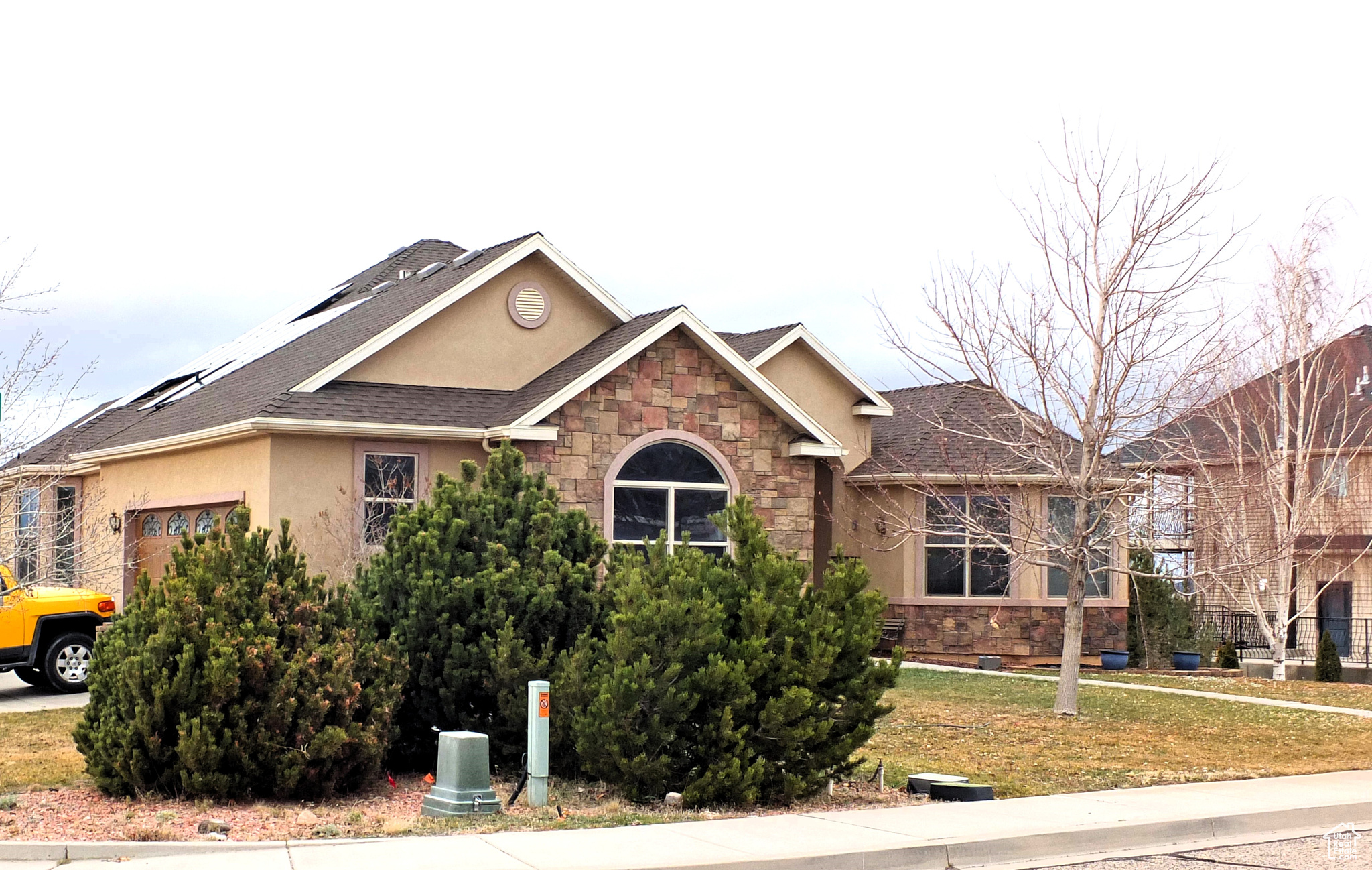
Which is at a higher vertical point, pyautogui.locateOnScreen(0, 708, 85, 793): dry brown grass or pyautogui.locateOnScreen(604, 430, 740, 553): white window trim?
pyautogui.locateOnScreen(604, 430, 740, 553): white window trim

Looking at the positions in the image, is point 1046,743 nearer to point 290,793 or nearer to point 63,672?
point 290,793

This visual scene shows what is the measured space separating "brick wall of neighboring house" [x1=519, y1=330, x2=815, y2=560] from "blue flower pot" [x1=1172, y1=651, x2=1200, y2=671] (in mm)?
8552

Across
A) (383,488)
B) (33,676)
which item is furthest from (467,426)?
(33,676)

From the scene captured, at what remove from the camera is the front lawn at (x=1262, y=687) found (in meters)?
19.8

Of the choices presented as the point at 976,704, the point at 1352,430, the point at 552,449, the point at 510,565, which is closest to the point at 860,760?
the point at 510,565

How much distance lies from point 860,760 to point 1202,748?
5.13 m

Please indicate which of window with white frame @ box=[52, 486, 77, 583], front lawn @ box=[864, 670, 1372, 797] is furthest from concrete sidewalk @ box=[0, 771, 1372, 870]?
window with white frame @ box=[52, 486, 77, 583]

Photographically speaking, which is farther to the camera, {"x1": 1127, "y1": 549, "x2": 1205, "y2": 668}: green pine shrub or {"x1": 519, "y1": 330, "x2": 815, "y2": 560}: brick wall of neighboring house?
{"x1": 1127, "y1": 549, "x2": 1205, "y2": 668}: green pine shrub

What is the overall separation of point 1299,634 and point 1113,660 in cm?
1222

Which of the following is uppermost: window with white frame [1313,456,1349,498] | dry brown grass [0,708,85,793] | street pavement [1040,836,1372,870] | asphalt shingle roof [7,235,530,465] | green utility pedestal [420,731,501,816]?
asphalt shingle roof [7,235,530,465]

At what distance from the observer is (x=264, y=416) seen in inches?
733

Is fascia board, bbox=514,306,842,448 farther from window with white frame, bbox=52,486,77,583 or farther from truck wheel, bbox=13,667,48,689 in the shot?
truck wheel, bbox=13,667,48,689

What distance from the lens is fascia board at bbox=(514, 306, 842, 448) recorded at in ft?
64.6

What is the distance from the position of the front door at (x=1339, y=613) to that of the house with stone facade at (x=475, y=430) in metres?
14.0
